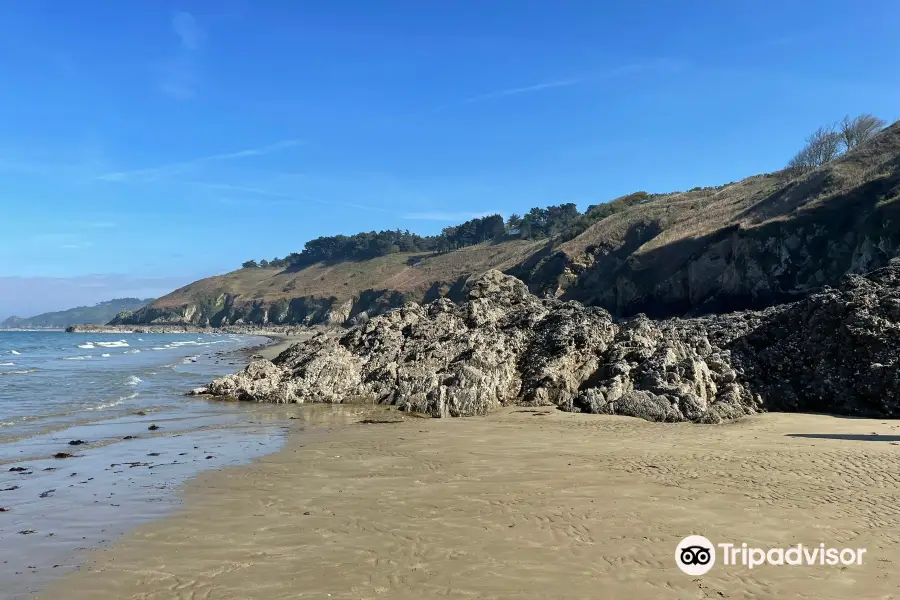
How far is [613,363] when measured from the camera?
1638cm

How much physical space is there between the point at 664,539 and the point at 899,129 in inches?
2242

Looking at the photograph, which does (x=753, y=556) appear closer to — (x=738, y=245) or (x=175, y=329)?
(x=738, y=245)

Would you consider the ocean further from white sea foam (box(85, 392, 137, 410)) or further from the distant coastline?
the distant coastline

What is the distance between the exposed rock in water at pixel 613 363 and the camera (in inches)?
554

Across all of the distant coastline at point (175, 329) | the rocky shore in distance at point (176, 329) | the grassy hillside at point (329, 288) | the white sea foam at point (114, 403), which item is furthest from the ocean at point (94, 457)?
the distant coastline at point (175, 329)

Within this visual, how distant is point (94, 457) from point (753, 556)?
431 inches

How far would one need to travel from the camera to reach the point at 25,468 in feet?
32.7

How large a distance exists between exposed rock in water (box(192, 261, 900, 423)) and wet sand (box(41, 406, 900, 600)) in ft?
9.10

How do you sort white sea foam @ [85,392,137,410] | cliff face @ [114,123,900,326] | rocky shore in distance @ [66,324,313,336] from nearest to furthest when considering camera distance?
1. white sea foam @ [85,392,137,410]
2. cliff face @ [114,123,900,326]
3. rocky shore in distance @ [66,324,313,336]

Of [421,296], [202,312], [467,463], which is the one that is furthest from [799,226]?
[202,312]

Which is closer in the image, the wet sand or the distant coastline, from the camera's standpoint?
the wet sand

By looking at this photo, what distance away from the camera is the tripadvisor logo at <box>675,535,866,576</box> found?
5.47 m

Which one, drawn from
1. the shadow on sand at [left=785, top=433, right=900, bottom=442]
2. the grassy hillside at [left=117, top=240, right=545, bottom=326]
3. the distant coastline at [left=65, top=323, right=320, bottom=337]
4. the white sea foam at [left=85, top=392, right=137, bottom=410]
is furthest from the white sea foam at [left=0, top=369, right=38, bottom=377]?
the distant coastline at [left=65, top=323, right=320, bottom=337]

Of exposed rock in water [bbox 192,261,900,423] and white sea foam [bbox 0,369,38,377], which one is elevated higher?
exposed rock in water [bbox 192,261,900,423]
